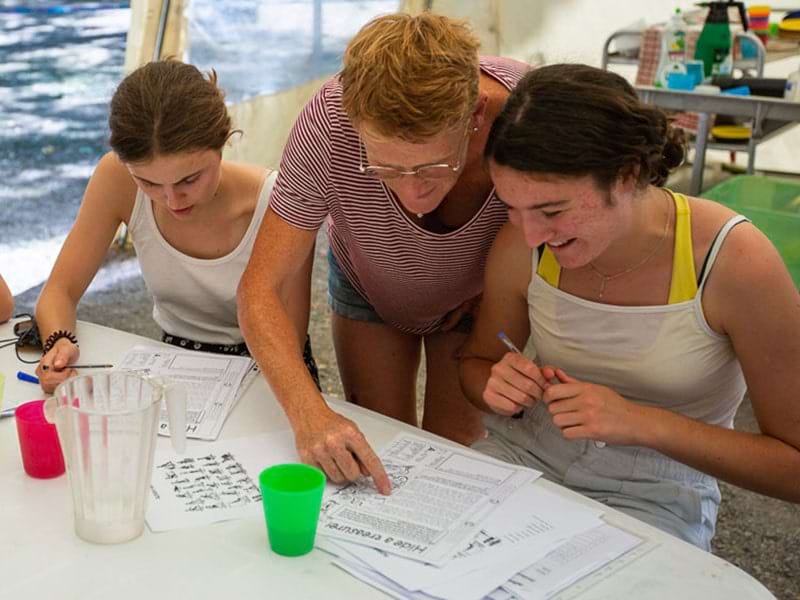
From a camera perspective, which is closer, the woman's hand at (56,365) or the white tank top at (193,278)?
the woman's hand at (56,365)

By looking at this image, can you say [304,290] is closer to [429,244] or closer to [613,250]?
[429,244]

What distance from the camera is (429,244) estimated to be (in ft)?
5.34

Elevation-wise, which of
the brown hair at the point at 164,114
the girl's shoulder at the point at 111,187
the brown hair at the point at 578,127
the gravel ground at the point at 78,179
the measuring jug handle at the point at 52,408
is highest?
the brown hair at the point at 578,127

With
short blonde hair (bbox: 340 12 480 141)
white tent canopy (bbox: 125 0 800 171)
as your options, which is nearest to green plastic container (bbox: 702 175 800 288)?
white tent canopy (bbox: 125 0 800 171)

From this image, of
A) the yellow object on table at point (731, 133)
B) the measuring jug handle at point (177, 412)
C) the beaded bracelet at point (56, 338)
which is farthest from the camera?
the yellow object on table at point (731, 133)

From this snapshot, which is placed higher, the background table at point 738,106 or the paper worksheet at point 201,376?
the background table at point 738,106

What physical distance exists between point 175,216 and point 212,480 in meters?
0.74

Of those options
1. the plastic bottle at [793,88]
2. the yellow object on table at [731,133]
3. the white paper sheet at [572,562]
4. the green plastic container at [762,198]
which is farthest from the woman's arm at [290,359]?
the yellow object on table at [731,133]

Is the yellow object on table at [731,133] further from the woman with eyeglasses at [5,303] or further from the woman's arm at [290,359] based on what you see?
the woman with eyeglasses at [5,303]

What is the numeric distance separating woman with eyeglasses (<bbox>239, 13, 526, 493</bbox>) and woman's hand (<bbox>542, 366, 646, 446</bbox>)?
0.25m

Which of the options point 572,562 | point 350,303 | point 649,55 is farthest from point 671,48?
point 572,562

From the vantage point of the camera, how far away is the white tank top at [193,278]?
187 cm

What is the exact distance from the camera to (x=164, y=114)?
1657 mm

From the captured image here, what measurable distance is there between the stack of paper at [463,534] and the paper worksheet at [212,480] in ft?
0.39
